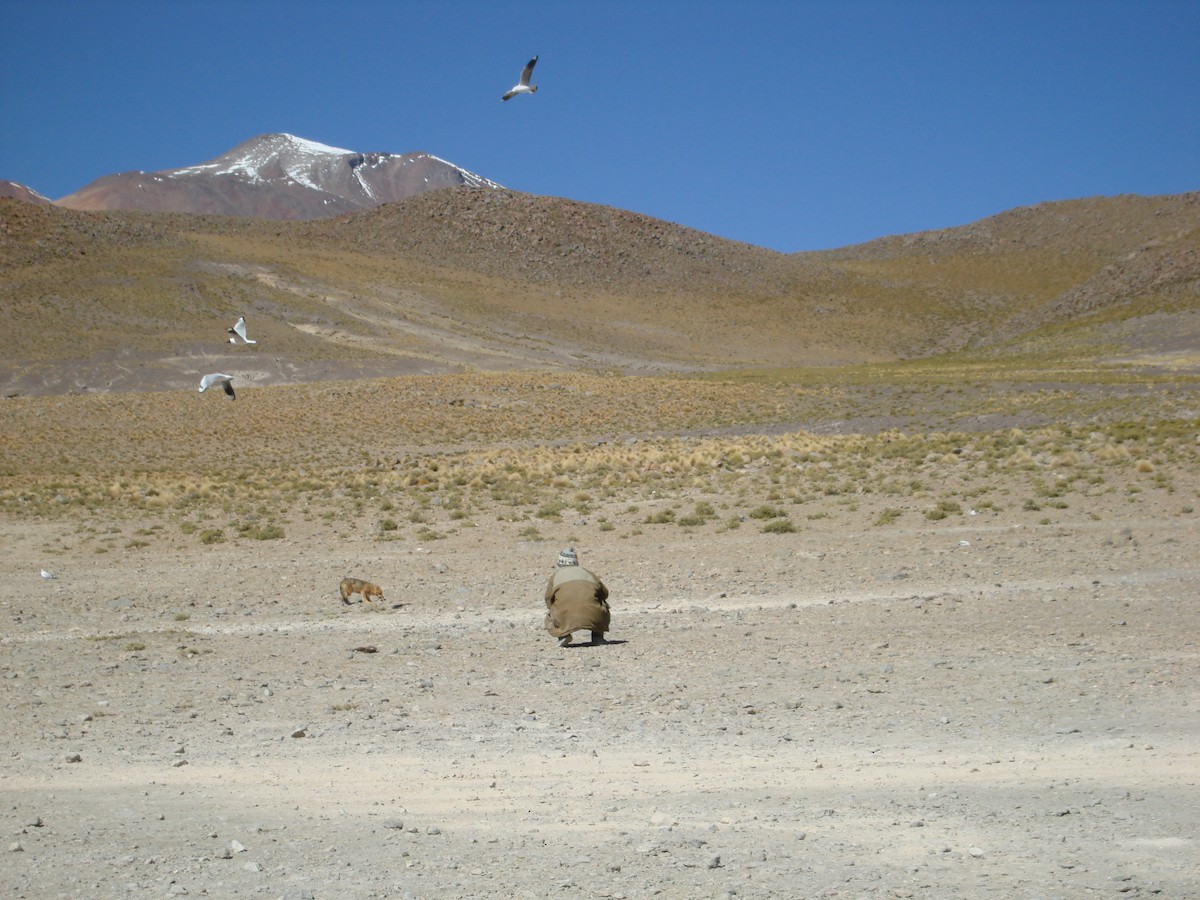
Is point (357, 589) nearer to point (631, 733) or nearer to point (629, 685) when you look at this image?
point (629, 685)

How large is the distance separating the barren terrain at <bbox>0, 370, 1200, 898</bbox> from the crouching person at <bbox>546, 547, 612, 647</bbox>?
27 centimetres

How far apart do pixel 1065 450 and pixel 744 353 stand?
6429cm

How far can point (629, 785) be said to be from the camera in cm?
784

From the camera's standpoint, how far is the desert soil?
21.0ft

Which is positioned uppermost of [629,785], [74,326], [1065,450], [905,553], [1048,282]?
[1048,282]

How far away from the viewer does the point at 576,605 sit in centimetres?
1252

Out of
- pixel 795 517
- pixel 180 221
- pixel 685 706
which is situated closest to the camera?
pixel 685 706

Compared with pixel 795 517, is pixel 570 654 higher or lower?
lower

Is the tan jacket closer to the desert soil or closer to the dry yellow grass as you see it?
the desert soil

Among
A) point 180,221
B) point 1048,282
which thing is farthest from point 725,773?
point 1048,282

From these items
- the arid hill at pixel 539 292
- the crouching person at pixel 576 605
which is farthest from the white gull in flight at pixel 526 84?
the arid hill at pixel 539 292

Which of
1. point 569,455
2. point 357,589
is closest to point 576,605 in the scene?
point 357,589

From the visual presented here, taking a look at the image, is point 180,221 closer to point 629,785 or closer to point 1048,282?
point 1048,282

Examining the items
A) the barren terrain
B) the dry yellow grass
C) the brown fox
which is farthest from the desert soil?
the dry yellow grass
